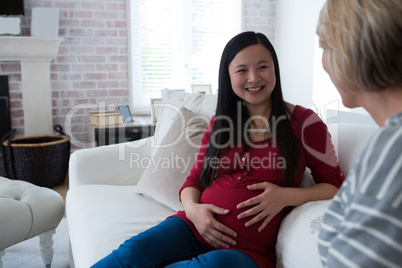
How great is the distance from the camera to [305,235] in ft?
3.20

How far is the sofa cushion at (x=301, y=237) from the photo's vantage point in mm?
931

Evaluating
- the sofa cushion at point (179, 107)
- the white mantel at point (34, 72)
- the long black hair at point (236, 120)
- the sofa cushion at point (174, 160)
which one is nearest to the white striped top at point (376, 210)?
Answer: the long black hair at point (236, 120)

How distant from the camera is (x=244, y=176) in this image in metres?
1.26

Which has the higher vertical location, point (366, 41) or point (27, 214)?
point (366, 41)

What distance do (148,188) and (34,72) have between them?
225 centimetres

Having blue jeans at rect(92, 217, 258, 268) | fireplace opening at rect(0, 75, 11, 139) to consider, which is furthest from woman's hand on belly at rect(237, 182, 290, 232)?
fireplace opening at rect(0, 75, 11, 139)

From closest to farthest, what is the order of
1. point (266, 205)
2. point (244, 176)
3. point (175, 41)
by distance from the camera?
point (266, 205), point (244, 176), point (175, 41)

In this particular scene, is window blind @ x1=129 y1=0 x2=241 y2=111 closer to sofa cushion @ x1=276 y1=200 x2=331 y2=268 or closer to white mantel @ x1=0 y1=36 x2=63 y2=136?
white mantel @ x1=0 y1=36 x2=63 y2=136

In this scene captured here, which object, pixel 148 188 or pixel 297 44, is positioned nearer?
pixel 148 188

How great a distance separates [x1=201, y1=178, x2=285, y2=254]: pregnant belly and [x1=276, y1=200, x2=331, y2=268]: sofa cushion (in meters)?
0.04

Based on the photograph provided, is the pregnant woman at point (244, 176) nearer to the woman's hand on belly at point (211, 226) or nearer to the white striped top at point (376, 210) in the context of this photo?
the woman's hand on belly at point (211, 226)

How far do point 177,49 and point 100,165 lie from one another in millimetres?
2261

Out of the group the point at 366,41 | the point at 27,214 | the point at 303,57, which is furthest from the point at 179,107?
the point at 303,57

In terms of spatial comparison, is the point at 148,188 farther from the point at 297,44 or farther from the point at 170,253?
the point at 297,44
